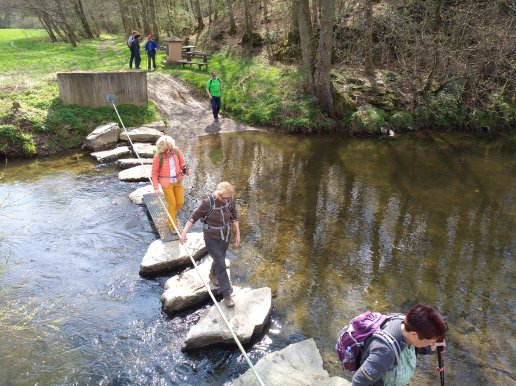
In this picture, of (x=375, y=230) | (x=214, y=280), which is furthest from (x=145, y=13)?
(x=214, y=280)

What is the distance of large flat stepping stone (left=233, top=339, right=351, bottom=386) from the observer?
5160mm

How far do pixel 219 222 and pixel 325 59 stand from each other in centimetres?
1269

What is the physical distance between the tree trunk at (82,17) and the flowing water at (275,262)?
25.3 meters

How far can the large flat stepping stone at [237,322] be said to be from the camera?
231 inches

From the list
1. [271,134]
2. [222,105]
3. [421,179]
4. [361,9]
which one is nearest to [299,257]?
[421,179]

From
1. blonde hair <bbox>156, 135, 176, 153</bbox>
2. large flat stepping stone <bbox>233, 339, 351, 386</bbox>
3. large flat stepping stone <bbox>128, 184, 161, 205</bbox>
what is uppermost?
blonde hair <bbox>156, 135, 176, 153</bbox>

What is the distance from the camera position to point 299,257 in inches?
327

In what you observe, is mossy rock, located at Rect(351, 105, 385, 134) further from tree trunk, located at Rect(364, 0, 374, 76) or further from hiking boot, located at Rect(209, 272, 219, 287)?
hiking boot, located at Rect(209, 272, 219, 287)

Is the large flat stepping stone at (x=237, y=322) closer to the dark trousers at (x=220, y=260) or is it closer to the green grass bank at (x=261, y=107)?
the dark trousers at (x=220, y=260)

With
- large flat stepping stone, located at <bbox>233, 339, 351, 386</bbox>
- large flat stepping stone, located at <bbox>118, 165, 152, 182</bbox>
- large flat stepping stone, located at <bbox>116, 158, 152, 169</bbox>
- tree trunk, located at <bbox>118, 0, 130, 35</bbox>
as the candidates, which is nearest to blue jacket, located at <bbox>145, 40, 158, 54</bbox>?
large flat stepping stone, located at <bbox>116, 158, 152, 169</bbox>

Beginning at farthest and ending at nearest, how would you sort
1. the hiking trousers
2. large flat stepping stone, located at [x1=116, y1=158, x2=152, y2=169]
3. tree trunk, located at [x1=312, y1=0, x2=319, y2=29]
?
tree trunk, located at [x1=312, y1=0, x2=319, y2=29], large flat stepping stone, located at [x1=116, y1=158, x2=152, y2=169], the hiking trousers

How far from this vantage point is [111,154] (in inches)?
526

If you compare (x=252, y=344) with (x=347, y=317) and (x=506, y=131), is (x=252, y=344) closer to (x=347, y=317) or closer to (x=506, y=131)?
(x=347, y=317)

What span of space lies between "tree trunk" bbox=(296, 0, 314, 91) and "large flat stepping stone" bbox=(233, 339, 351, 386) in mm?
14471
